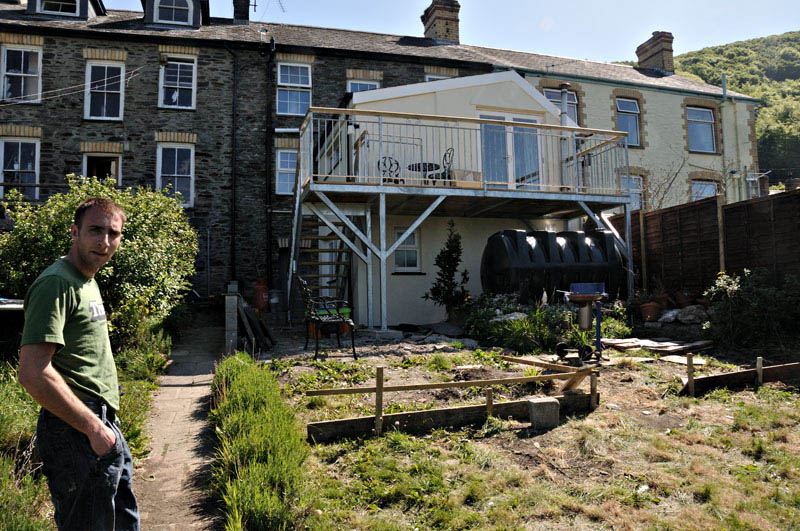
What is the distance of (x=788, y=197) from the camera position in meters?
8.45

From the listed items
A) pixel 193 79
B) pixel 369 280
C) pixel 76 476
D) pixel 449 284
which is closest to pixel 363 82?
pixel 193 79

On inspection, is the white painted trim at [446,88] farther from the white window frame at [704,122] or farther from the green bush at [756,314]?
the white window frame at [704,122]

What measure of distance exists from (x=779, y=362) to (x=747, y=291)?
1.60 m

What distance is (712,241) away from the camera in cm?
996

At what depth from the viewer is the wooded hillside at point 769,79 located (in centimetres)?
3597

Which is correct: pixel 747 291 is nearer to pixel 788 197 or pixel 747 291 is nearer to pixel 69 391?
pixel 788 197

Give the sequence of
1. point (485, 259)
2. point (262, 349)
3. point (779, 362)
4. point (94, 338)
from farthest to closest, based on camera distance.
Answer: point (485, 259)
point (262, 349)
point (779, 362)
point (94, 338)

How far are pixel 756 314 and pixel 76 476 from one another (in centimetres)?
868

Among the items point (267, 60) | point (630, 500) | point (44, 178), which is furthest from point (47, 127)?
point (630, 500)

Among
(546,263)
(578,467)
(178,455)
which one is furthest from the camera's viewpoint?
(546,263)

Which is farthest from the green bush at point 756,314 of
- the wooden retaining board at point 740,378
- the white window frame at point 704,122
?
the white window frame at point 704,122

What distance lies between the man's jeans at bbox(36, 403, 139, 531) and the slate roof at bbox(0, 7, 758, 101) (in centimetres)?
1609

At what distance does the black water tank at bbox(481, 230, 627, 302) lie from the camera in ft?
33.1

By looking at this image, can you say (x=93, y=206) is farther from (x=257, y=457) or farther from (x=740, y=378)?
(x=740, y=378)
